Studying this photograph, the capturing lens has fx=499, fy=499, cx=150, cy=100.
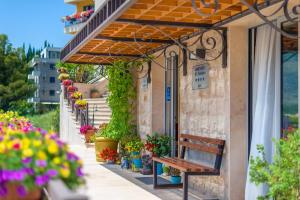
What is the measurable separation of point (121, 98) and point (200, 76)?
12.7 ft

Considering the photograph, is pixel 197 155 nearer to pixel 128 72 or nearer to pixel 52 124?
pixel 128 72

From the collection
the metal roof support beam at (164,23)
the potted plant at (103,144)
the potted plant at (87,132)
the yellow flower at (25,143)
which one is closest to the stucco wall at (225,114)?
the metal roof support beam at (164,23)

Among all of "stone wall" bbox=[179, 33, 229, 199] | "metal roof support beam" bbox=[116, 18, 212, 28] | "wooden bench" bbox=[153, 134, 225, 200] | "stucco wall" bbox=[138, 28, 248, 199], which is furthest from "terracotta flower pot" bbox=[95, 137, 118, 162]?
"metal roof support beam" bbox=[116, 18, 212, 28]

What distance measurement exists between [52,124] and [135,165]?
49.7ft

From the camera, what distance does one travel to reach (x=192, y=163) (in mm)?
7223

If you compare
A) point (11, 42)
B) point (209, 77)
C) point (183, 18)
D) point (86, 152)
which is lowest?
point (86, 152)

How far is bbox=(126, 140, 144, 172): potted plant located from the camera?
9.83 m

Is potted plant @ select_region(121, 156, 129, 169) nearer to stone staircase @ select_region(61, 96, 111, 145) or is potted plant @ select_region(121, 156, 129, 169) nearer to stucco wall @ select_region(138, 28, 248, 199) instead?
stucco wall @ select_region(138, 28, 248, 199)

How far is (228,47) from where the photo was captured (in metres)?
6.60

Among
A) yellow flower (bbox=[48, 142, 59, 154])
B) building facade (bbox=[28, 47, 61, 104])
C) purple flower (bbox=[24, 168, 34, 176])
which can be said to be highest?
building facade (bbox=[28, 47, 61, 104])

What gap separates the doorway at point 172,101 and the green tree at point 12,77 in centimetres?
2735

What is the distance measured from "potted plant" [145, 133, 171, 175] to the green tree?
27630 millimetres

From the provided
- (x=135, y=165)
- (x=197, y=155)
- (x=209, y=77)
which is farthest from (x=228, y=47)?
(x=135, y=165)

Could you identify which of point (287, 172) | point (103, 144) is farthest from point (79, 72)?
point (287, 172)
